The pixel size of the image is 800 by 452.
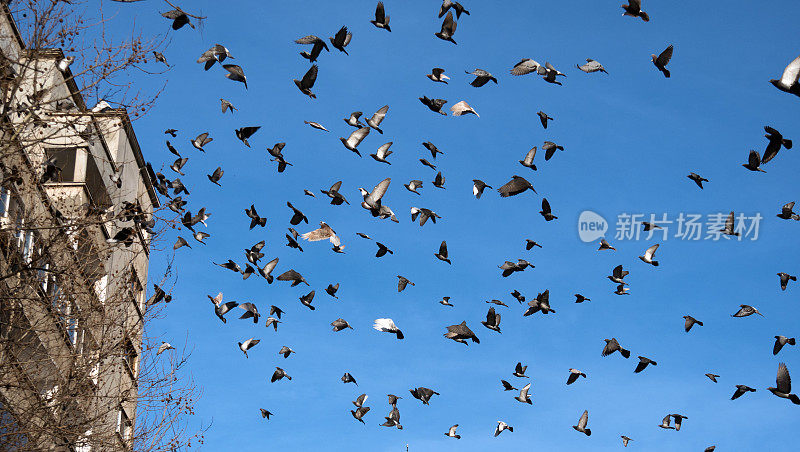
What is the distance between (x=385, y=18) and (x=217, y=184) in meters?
4.28

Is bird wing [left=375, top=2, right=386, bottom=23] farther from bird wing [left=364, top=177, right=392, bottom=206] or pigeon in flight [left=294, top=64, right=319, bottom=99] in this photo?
bird wing [left=364, top=177, right=392, bottom=206]

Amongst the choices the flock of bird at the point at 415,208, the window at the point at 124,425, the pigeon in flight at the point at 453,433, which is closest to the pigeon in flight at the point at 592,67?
the flock of bird at the point at 415,208

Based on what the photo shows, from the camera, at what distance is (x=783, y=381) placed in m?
12.0

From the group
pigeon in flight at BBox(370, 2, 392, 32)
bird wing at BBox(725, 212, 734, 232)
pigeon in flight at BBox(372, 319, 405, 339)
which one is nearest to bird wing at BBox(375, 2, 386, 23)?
pigeon in flight at BBox(370, 2, 392, 32)

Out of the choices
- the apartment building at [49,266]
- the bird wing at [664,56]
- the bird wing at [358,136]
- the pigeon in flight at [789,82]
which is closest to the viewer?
the pigeon in flight at [789,82]

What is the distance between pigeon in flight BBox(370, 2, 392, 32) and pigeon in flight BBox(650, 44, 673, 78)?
3.49 metres

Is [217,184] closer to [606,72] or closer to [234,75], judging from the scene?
[234,75]

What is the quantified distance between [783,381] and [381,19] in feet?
24.6

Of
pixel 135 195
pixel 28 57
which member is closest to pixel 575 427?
pixel 28 57

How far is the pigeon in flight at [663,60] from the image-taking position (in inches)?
437

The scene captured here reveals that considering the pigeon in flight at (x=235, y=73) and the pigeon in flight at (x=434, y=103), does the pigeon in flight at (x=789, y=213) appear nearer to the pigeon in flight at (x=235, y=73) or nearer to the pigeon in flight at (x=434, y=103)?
the pigeon in flight at (x=434, y=103)

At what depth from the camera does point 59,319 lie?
15312 mm

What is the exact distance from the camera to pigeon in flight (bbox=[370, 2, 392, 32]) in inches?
430

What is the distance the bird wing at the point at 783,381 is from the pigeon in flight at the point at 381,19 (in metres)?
7.26
